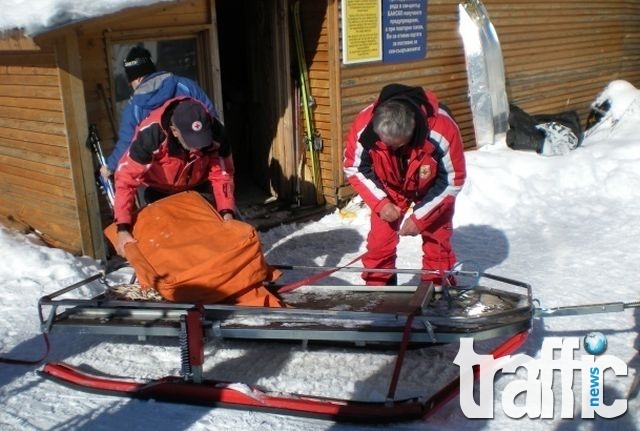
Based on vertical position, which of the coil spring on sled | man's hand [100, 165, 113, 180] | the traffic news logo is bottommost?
the traffic news logo

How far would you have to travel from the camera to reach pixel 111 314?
4.15 m

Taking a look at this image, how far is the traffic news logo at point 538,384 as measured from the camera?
3.73 m

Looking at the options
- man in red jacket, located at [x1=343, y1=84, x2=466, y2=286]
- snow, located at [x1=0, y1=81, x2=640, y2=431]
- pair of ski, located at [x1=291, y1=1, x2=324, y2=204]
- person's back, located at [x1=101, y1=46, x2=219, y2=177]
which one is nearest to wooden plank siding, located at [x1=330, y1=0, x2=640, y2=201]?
pair of ski, located at [x1=291, y1=1, x2=324, y2=204]

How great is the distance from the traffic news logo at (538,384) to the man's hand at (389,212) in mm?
1083

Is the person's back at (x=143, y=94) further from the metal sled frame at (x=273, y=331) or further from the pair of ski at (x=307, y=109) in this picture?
the pair of ski at (x=307, y=109)

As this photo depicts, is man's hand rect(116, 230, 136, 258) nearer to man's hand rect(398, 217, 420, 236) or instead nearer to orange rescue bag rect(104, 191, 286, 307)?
orange rescue bag rect(104, 191, 286, 307)

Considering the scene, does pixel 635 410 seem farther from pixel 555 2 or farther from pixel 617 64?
pixel 617 64

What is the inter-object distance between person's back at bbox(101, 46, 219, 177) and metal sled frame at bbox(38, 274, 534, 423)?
1554 mm

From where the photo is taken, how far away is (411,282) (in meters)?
5.87

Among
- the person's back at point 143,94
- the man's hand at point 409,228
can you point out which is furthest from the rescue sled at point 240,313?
the person's back at point 143,94

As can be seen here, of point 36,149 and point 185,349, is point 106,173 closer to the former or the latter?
point 36,149

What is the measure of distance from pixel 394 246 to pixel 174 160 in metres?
1.65

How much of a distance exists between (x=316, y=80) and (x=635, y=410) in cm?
542

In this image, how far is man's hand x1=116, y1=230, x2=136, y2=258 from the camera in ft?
14.1
